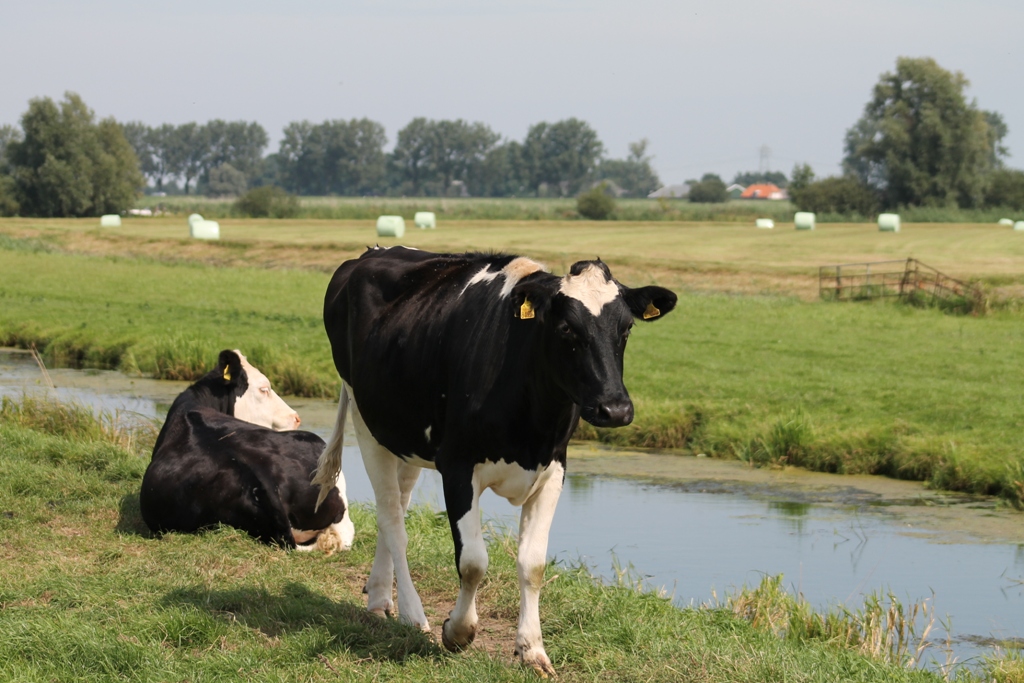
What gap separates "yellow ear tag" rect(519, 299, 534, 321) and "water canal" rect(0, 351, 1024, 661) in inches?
137

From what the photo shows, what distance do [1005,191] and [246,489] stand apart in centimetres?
8636

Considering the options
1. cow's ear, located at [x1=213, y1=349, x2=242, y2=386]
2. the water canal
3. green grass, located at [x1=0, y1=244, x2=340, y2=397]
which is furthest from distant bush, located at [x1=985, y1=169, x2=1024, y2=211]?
cow's ear, located at [x1=213, y1=349, x2=242, y2=386]

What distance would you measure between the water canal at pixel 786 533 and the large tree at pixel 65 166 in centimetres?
7581

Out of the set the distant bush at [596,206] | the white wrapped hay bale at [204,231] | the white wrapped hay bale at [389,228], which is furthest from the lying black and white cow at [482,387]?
the distant bush at [596,206]

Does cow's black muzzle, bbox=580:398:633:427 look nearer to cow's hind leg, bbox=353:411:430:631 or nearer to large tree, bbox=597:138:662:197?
cow's hind leg, bbox=353:411:430:631

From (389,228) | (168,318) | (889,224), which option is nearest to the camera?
(168,318)

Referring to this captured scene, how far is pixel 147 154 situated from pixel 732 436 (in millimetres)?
162166

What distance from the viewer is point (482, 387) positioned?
5926 mm

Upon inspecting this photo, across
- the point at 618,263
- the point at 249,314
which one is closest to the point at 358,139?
the point at 618,263

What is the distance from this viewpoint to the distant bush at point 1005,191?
278 ft

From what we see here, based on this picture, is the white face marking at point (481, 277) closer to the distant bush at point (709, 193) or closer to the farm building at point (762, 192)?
the distant bush at point (709, 193)

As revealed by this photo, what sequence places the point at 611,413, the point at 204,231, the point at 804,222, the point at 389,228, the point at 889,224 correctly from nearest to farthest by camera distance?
1. the point at 611,413
2. the point at 204,231
3. the point at 389,228
4. the point at 889,224
5. the point at 804,222

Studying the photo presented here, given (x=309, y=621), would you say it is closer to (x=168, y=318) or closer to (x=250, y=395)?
(x=250, y=395)

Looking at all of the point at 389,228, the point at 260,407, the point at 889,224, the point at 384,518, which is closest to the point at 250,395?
the point at 260,407
